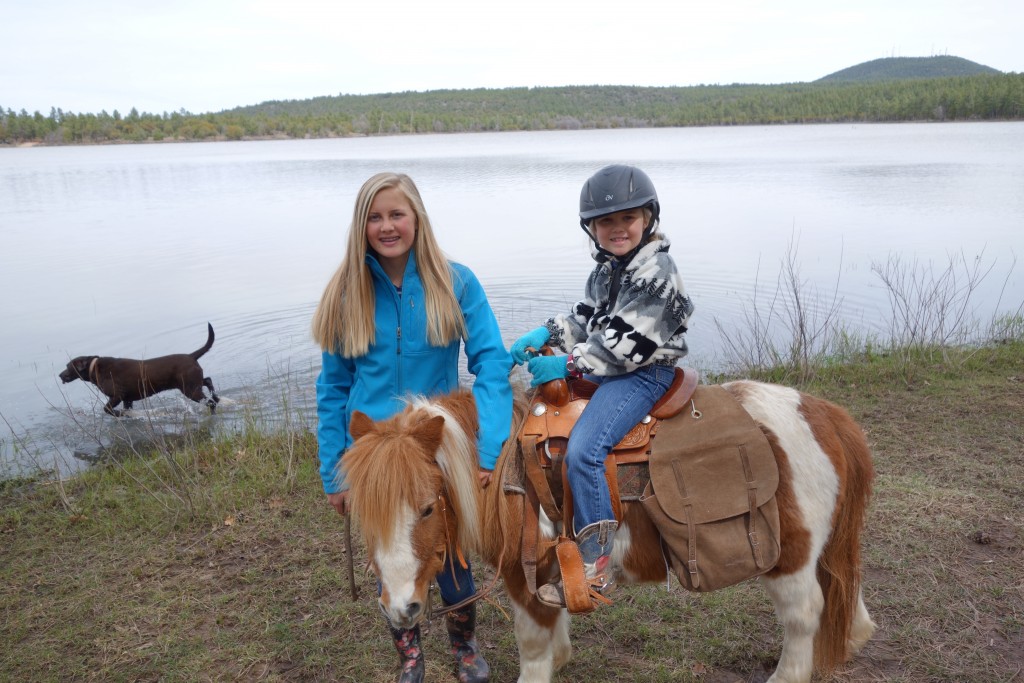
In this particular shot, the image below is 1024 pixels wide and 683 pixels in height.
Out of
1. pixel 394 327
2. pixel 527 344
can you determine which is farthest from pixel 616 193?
pixel 394 327

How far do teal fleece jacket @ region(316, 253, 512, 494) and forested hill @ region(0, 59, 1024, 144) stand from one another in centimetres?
5611

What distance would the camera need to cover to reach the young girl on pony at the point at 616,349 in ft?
8.18

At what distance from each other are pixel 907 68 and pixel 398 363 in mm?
145558

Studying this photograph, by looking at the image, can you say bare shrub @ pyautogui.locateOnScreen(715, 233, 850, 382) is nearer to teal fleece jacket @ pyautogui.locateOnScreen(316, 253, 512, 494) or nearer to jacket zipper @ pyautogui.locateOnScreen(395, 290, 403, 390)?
teal fleece jacket @ pyautogui.locateOnScreen(316, 253, 512, 494)

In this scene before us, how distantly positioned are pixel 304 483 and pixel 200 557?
2.97 ft

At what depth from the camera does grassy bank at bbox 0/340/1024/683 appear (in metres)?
3.21

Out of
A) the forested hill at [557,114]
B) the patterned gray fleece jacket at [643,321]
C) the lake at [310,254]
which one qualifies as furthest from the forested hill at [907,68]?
the patterned gray fleece jacket at [643,321]

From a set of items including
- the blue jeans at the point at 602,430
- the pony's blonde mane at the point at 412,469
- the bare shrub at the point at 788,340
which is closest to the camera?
the pony's blonde mane at the point at 412,469

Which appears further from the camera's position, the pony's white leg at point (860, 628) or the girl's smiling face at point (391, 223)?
the pony's white leg at point (860, 628)

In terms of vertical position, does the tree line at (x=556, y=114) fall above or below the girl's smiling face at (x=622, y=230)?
above

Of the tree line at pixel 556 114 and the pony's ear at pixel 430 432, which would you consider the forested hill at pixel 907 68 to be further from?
the pony's ear at pixel 430 432

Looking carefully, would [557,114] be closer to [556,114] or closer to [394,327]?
[556,114]

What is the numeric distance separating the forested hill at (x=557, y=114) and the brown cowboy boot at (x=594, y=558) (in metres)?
56.2

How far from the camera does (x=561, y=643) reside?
3047mm
